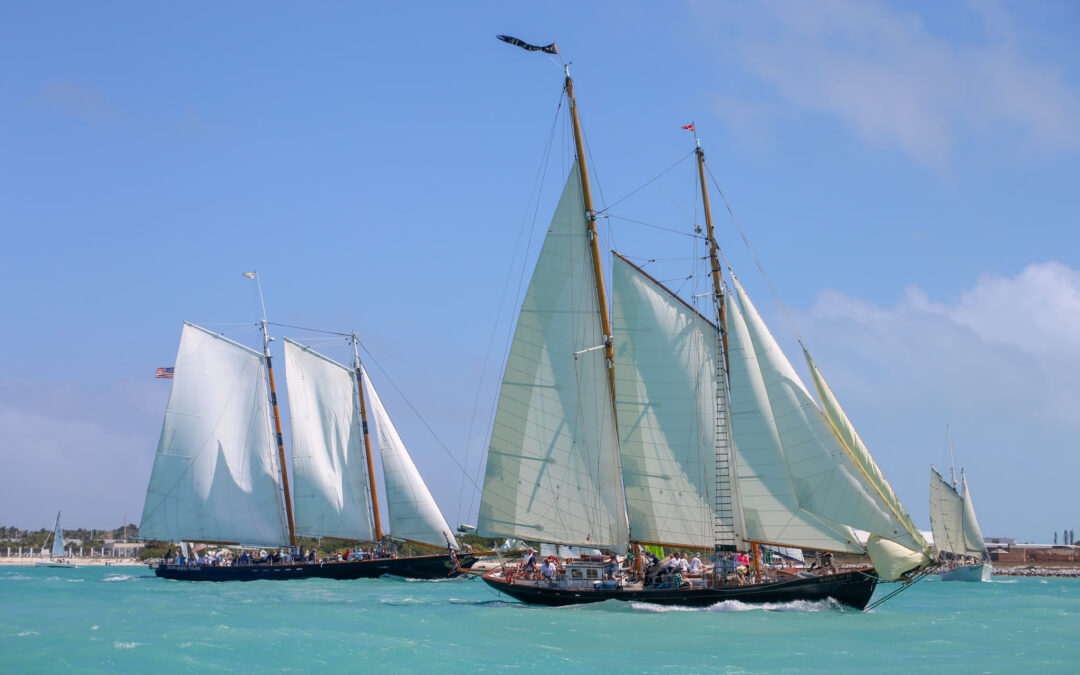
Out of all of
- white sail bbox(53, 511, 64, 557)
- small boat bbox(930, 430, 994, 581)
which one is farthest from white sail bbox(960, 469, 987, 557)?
white sail bbox(53, 511, 64, 557)

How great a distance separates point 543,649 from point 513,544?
48.4m

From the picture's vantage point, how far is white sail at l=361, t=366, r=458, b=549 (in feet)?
240

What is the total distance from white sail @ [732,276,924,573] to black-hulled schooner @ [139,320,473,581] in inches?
1444

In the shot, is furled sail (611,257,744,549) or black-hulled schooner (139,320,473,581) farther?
black-hulled schooner (139,320,473,581)

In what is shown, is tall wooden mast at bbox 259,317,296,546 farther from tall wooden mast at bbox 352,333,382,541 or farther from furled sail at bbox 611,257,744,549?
furled sail at bbox 611,257,744,549

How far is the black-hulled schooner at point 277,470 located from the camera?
73562 mm

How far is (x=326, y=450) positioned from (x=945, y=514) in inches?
2345

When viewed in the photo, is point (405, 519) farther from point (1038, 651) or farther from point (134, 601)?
point (1038, 651)

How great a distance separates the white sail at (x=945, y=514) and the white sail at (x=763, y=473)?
63.2 meters

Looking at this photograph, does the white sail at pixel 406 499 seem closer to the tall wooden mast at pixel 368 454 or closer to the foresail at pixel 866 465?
the tall wooden mast at pixel 368 454

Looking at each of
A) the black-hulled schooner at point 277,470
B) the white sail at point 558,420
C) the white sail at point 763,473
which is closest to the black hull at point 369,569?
the black-hulled schooner at point 277,470

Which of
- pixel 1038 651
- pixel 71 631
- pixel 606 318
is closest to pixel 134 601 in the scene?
pixel 71 631

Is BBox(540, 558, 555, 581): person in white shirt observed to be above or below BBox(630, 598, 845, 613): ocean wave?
above

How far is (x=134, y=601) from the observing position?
2184 inches
